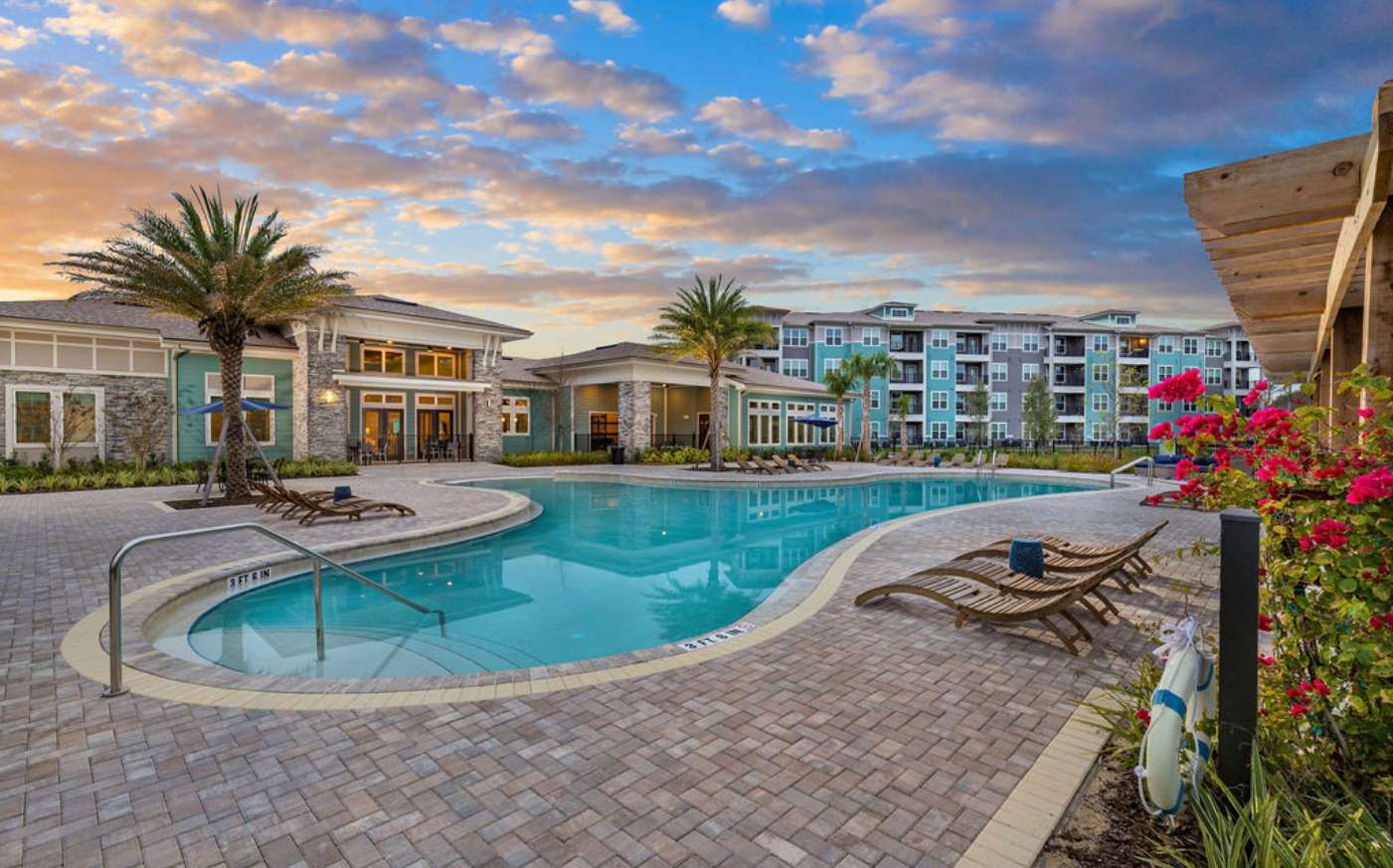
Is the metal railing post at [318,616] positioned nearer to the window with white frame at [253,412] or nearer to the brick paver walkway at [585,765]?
the brick paver walkway at [585,765]

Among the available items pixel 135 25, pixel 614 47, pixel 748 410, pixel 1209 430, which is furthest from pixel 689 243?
pixel 1209 430

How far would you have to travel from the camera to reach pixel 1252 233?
4305mm

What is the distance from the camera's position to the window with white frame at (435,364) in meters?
28.4

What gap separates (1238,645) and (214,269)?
18122mm

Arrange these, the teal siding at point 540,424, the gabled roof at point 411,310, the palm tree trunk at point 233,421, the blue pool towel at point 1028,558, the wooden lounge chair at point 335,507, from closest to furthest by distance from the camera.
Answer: the blue pool towel at point 1028,558, the wooden lounge chair at point 335,507, the palm tree trunk at point 233,421, the gabled roof at point 411,310, the teal siding at point 540,424

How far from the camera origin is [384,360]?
1075 inches

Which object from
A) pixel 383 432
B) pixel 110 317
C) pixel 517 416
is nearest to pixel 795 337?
pixel 517 416

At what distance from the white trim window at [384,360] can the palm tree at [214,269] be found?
1133cm

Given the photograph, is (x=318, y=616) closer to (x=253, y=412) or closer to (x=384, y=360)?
(x=253, y=412)

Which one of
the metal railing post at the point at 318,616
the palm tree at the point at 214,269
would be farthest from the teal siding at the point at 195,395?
the metal railing post at the point at 318,616

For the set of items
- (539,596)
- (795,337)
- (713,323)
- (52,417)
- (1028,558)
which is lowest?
(539,596)

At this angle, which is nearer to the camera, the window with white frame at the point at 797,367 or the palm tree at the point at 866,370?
the palm tree at the point at 866,370

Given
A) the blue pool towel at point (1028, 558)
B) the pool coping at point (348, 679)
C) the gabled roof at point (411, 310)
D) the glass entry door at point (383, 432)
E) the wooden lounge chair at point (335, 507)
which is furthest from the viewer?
the glass entry door at point (383, 432)

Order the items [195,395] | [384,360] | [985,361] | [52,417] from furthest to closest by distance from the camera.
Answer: [985,361], [384,360], [195,395], [52,417]
